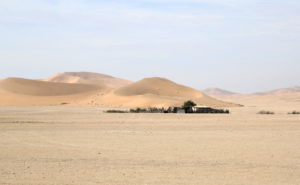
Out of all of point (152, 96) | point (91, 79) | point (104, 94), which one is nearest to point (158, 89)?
point (104, 94)

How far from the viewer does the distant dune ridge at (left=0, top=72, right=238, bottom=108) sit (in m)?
60.5

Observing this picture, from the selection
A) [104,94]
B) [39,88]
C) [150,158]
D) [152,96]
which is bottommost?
[150,158]

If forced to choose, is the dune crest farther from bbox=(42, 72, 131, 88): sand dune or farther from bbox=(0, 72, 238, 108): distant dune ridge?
bbox=(42, 72, 131, 88): sand dune

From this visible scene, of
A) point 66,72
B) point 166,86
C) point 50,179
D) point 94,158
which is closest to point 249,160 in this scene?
point 94,158

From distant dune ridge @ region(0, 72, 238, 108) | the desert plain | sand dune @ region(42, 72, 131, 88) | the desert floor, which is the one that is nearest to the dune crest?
distant dune ridge @ region(0, 72, 238, 108)

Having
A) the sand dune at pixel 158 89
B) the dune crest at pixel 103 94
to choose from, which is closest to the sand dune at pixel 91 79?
A: the dune crest at pixel 103 94

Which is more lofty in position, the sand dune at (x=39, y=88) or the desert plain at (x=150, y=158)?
the sand dune at (x=39, y=88)

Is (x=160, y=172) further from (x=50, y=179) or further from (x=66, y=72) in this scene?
(x=66, y=72)

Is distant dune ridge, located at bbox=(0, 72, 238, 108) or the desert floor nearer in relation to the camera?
the desert floor

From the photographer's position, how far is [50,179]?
10.3 meters

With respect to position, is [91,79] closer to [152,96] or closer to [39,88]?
[39,88]

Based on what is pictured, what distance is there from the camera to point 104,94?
72.9 meters

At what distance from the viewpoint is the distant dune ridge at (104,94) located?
6051cm

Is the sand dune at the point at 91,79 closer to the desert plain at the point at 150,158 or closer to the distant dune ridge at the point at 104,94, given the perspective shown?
the distant dune ridge at the point at 104,94
